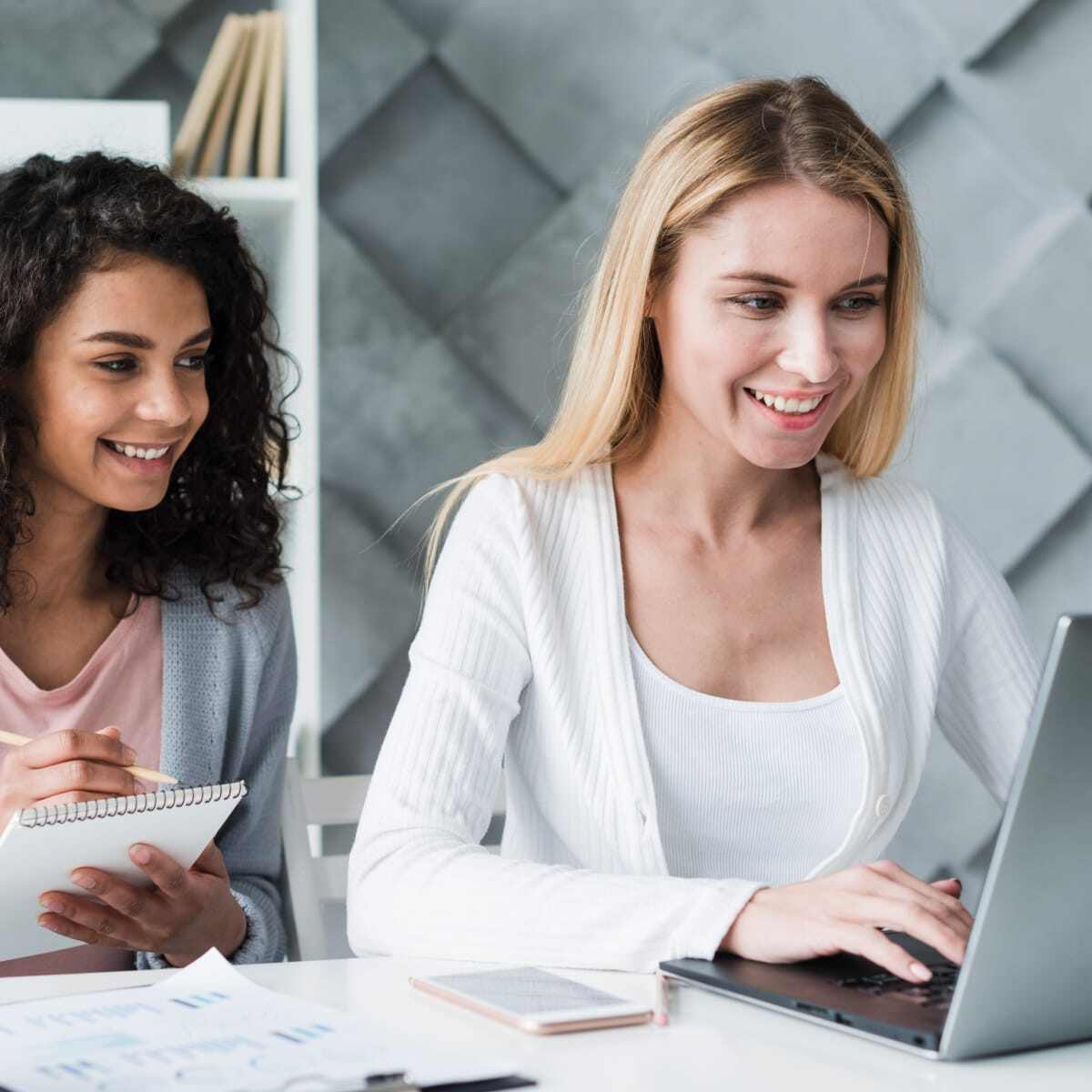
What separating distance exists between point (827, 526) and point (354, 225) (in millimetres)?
1069

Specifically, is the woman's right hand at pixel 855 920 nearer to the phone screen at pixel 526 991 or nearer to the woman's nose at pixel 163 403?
the phone screen at pixel 526 991

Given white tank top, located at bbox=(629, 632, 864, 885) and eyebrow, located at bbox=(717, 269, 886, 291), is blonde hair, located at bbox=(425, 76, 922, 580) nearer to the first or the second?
eyebrow, located at bbox=(717, 269, 886, 291)

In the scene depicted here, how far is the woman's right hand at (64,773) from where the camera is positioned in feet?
3.79

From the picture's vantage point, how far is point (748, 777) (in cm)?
127

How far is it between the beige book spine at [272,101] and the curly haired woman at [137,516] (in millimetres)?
437

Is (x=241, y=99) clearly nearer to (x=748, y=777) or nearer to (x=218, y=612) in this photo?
(x=218, y=612)

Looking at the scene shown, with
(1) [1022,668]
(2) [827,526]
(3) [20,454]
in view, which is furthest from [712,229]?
(3) [20,454]

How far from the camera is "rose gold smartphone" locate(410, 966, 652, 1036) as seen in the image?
0.80 m

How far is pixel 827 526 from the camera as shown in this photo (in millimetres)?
1378

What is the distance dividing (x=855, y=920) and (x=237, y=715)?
802 mm

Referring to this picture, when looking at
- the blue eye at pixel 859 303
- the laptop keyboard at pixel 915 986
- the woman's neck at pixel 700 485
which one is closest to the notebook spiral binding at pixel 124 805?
the laptop keyboard at pixel 915 986

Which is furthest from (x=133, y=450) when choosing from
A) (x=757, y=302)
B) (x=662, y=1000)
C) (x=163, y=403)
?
(x=662, y=1000)

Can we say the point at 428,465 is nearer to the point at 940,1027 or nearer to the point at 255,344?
the point at 255,344

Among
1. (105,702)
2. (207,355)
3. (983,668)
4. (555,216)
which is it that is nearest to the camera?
(983,668)
